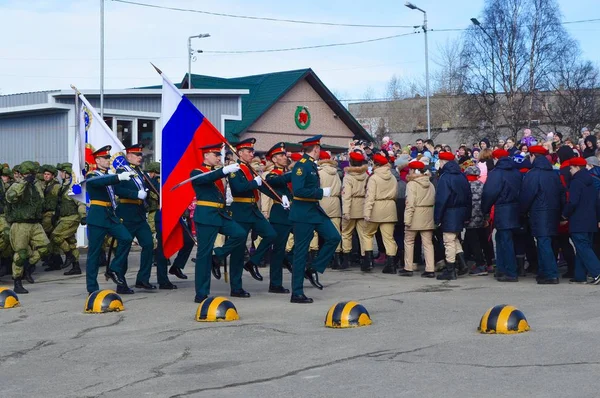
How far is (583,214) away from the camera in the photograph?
1263cm

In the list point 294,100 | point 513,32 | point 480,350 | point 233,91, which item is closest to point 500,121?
point 513,32

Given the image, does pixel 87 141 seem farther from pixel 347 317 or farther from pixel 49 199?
pixel 347 317

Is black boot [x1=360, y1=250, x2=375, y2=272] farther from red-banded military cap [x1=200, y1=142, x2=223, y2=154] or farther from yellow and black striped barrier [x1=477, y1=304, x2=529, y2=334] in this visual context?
yellow and black striped barrier [x1=477, y1=304, x2=529, y2=334]

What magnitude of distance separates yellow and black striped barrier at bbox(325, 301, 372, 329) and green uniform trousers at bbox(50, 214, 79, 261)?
7772mm

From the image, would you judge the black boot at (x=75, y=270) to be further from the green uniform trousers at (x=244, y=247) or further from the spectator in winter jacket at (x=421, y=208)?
the spectator in winter jacket at (x=421, y=208)

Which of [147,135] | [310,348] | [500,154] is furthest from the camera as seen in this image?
[147,135]

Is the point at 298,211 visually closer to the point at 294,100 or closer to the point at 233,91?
the point at 233,91

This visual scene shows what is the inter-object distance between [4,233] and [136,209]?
295 centimetres

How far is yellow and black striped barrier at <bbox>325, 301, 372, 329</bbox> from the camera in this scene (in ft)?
31.8

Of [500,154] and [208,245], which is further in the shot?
[500,154]

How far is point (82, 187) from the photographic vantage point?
14047mm

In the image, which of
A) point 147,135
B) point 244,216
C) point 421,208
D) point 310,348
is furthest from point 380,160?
point 147,135

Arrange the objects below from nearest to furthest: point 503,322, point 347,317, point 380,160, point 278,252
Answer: point 503,322, point 347,317, point 278,252, point 380,160

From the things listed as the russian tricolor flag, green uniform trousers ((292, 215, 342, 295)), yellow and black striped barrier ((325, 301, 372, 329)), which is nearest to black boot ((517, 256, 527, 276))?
green uniform trousers ((292, 215, 342, 295))
